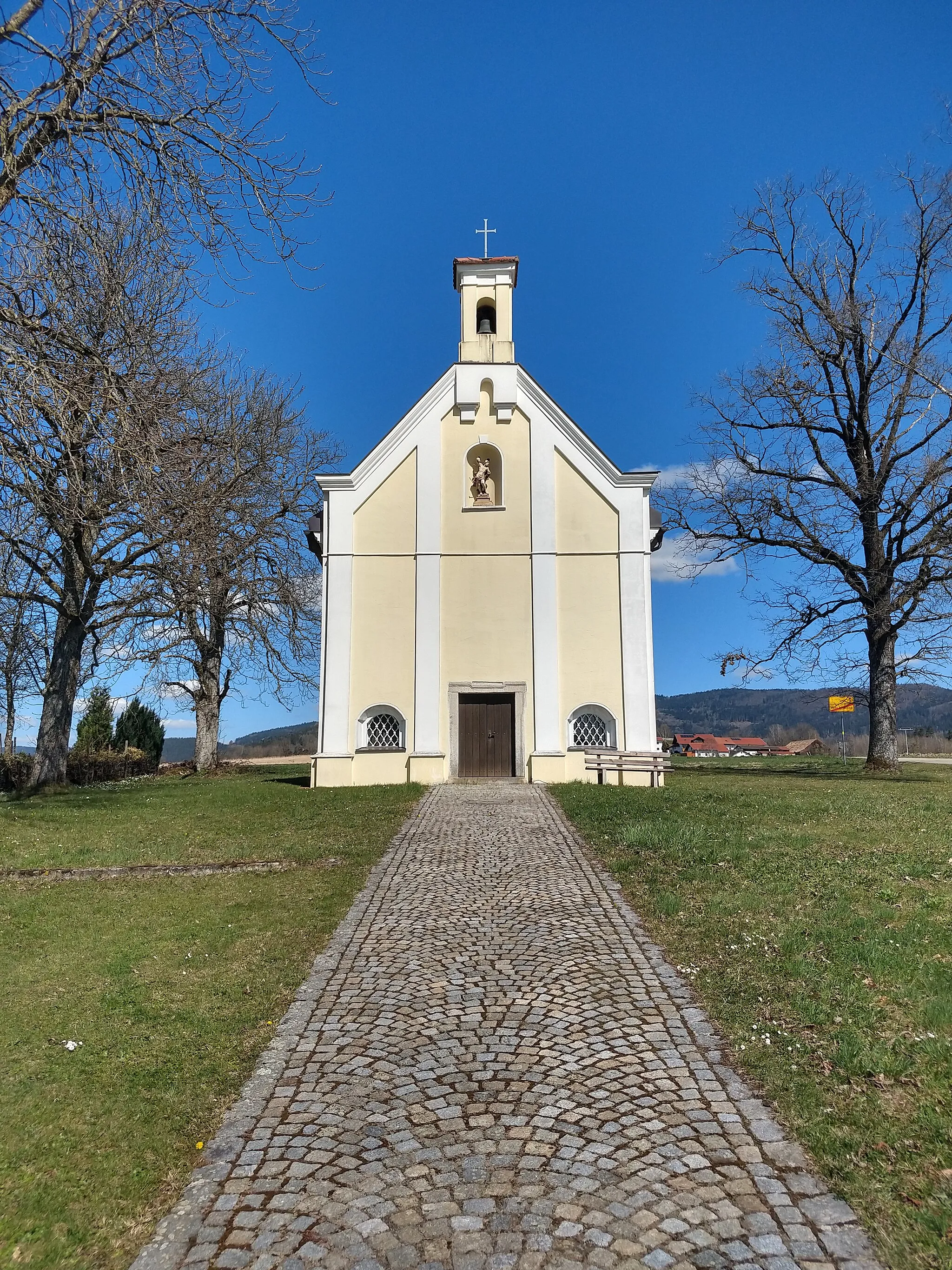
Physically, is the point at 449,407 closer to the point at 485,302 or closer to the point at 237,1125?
the point at 485,302

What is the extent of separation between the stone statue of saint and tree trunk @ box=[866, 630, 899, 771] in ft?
38.9

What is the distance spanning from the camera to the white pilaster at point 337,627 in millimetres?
19734

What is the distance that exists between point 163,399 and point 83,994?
6.19 m

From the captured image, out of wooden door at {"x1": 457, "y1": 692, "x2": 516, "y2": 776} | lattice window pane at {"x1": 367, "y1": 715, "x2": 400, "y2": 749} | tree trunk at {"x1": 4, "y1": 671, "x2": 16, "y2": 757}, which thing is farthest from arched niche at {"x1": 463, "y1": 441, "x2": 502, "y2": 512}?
tree trunk at {"x1": 4, "y1": 671, "x2": 16, "y2": 757}

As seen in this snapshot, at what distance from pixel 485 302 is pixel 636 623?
9.87m

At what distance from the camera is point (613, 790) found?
17078 millimetres

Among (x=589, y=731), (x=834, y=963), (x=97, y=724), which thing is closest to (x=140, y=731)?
(x=97, y=724)

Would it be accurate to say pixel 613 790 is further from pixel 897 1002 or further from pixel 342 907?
pixel 897 1002

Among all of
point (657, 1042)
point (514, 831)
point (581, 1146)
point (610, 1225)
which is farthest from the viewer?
point (514, 831)

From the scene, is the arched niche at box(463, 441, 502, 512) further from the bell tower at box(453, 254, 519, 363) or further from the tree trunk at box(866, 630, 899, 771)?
the tree trunk at box(866, 630, 899, 771)

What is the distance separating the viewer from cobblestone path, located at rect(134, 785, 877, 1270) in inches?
123

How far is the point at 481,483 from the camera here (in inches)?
830

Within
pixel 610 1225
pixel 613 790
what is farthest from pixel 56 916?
pixel 613 790

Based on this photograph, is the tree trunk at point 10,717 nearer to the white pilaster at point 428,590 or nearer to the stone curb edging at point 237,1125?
the white pilaster at point 428,590
